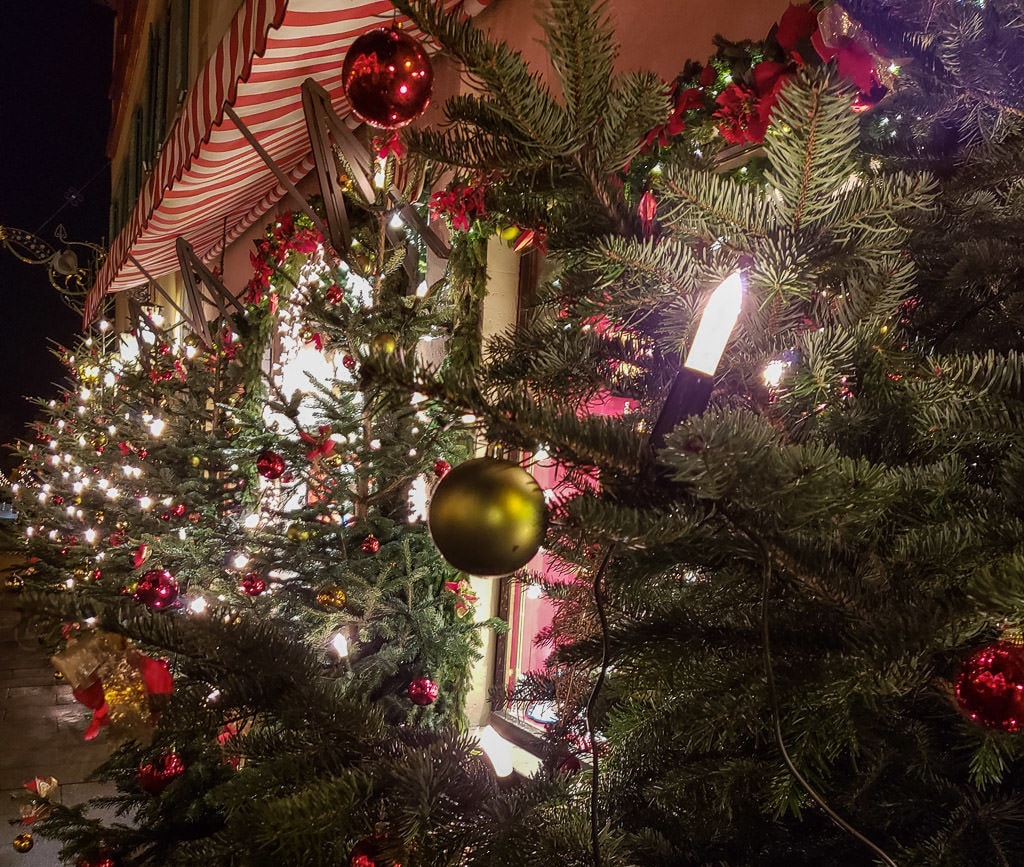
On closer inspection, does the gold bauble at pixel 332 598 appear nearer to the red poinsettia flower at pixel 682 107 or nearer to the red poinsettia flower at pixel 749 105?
the red poinsettia flower at pixel 682 107

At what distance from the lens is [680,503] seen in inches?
21.4

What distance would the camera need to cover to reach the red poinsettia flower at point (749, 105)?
1407 mm

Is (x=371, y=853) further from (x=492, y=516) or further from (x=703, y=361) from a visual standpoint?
(x=703, y=361)

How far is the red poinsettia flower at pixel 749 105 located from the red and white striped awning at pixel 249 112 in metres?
0.72

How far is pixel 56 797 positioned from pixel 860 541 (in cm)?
426

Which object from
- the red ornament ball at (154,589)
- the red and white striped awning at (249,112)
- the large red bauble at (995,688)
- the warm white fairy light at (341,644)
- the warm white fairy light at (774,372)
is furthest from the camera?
the red and white striped awning at (249,112)

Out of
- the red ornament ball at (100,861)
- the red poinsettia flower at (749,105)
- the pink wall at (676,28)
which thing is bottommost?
the red ornament ball at (100,861)

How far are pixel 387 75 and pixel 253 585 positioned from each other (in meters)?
2.04

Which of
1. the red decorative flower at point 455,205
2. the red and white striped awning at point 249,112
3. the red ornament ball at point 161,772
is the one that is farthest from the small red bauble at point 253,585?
the red and white striped awning at point 249,112

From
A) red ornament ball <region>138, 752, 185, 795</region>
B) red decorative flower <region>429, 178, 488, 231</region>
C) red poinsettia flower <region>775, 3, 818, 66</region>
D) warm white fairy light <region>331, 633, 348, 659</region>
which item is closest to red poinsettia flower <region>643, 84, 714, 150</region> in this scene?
red poinsettia flower <region>775, 3, 818, 66</region>

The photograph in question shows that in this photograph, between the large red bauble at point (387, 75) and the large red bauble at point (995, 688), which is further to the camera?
the large red bauble at point (387, 75)

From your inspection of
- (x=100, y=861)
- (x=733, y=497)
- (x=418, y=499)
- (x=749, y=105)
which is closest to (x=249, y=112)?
(x=418, y=499)

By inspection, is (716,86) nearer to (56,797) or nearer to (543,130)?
(543,130)

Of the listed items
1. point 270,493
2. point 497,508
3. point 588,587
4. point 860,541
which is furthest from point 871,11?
point 270,493
